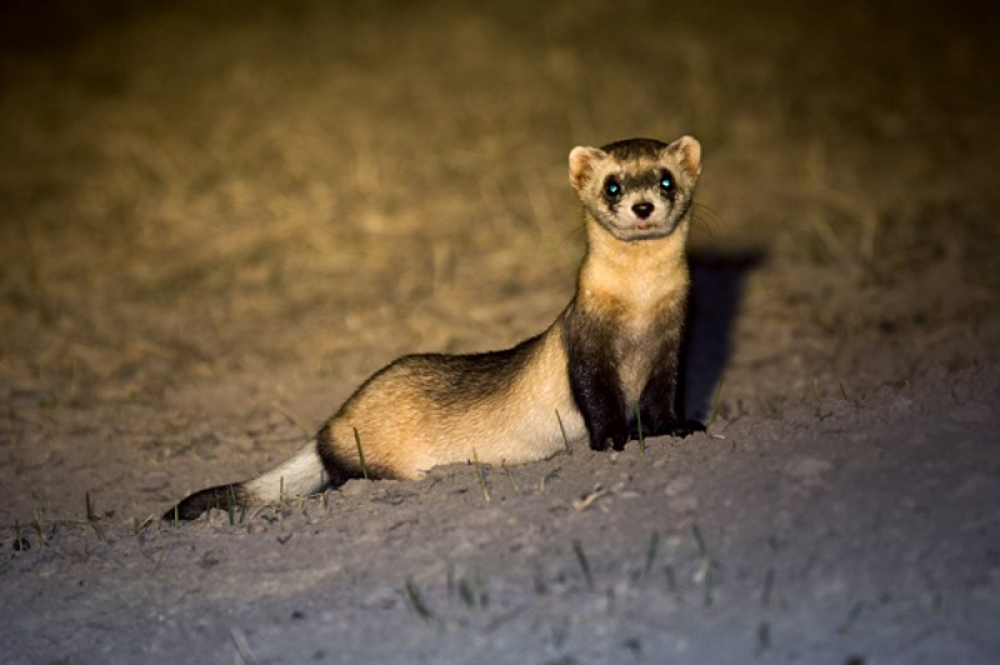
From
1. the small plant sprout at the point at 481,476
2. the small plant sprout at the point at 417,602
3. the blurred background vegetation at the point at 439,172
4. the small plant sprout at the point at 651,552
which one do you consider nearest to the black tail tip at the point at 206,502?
the small plant sprout at the point at 481,476

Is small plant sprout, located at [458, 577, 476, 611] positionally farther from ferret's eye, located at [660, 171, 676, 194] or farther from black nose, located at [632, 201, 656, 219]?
ferret's eye, located at [660, 171, 676, 194]

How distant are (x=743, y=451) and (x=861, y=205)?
546 centimetres

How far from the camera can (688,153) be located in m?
5.19

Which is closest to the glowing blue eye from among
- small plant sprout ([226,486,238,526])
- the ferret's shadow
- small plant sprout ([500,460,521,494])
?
the ferret's shadow

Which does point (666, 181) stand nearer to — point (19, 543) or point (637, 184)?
point (637, 184)

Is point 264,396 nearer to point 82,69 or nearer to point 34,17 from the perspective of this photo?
point 82,69

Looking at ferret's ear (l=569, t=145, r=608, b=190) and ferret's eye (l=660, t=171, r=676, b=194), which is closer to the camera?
ferret's eye (l=660, t=171, r=676, b=194)

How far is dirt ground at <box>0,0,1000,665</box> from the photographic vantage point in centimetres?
377

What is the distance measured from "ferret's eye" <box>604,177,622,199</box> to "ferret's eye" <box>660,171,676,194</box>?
163 mm

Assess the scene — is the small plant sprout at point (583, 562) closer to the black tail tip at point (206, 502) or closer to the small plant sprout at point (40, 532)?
the black tail tip at point (206, 502)

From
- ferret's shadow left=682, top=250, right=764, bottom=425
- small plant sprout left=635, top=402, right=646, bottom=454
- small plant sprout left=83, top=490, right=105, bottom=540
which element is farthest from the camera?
ferret's shadow left=682, top=250, right=764, bottom=425

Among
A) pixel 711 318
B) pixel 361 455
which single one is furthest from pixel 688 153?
pixel 711 318

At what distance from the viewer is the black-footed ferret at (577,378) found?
490 centimetres

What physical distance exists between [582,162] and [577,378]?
2.97 ft
